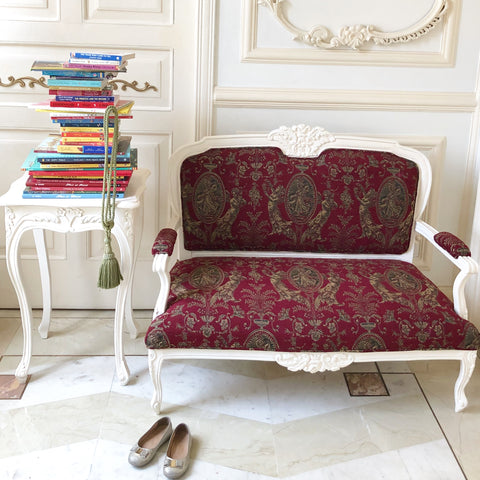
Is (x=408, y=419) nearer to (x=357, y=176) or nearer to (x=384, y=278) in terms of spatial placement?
(x=384, y=278)

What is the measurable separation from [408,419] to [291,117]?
1350 millimetres

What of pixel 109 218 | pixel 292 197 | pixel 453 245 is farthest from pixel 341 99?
pixel 109 218

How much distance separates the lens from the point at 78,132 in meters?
2.36

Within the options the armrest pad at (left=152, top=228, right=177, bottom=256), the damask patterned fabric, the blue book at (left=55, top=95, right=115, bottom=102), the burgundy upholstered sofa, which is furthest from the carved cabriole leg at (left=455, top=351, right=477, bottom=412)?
the blue book at (left=55, top=95, right=115, bottom=102)

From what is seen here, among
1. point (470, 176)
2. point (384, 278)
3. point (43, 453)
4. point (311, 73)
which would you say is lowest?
point (43, 453)

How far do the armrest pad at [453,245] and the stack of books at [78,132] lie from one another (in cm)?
120

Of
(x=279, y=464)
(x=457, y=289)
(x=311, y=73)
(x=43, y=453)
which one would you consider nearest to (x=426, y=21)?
(x=311, y=73)

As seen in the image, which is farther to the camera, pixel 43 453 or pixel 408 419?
pixel 408 419

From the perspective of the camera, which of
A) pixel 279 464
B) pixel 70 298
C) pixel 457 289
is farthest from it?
pixel 70 298

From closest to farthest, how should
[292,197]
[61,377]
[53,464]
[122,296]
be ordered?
[53,464], [122,296], [61,377], [292,197]

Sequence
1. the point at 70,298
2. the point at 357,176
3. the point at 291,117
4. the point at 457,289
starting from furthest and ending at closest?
the point at 70,298 < the point at 291,117 < the point at 357,176 < the point at 457,289

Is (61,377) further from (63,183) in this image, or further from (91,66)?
(91,66)

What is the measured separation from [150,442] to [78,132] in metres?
1.10

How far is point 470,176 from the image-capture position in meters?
3.01
